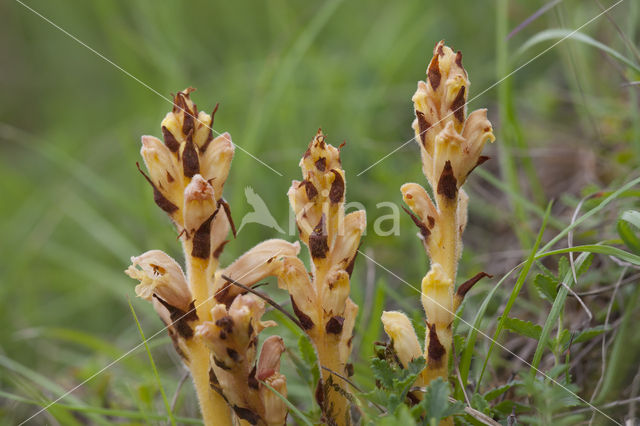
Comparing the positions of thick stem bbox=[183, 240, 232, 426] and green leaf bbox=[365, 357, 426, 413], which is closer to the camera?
green leaf bbox=[365, 357, 426, 413]

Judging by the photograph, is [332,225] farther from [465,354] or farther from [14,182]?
[14,182]

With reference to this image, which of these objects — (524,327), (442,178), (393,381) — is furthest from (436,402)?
(442,178)

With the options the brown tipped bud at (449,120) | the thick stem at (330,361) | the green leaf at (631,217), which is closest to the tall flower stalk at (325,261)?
the thick stem at (330,361)

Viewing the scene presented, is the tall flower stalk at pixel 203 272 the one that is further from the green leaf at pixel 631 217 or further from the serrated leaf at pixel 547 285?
the green leaf at pixel 631 217

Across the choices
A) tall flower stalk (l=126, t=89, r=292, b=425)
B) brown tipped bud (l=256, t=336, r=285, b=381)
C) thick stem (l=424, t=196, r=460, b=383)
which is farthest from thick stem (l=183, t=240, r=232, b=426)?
thick stem (l=424, t=196, r=460, b=383)

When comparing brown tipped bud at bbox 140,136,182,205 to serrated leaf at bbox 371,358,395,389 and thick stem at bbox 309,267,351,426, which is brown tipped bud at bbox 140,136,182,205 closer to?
thick stem at bbox 309,267,351,426

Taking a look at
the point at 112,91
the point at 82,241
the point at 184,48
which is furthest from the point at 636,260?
the point at 112,91
